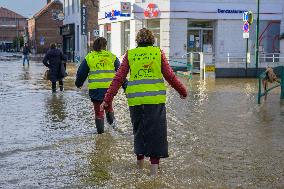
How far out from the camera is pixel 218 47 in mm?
31312

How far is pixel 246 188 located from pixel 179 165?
4.31 ft

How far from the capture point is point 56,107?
13.4 meters

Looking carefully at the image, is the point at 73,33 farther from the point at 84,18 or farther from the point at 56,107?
the point at 56,107

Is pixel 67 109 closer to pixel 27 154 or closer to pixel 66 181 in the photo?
pixel 27 154

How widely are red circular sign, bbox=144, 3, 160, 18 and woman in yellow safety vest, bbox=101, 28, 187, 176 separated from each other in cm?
2397

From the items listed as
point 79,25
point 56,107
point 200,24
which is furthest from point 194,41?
point 79,25

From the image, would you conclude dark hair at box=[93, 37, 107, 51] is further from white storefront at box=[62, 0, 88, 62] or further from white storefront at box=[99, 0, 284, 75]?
white storefront at box=[62, 0, 88, 62]

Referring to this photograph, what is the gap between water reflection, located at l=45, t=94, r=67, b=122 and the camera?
456 inches

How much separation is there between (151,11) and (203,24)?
139 inches

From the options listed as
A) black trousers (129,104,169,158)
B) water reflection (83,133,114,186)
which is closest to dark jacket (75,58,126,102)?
water reflection (83,133,114,186)

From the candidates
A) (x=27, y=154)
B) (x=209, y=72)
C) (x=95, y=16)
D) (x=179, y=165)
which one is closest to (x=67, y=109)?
(x=27, y=154)

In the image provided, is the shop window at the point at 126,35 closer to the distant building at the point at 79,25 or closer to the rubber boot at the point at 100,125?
the distant building at the point at 79,25

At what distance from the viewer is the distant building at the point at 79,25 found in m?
44.9

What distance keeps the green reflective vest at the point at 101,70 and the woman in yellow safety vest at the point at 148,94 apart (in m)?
2.68
